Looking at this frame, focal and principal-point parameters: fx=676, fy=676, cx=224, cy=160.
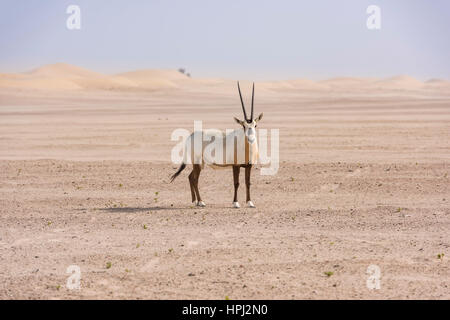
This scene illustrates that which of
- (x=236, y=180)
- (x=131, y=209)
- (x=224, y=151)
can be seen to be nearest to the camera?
(x=224, y=151)

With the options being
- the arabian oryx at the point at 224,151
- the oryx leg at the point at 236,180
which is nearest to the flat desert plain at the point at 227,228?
the oryx leg at the point at 236,180

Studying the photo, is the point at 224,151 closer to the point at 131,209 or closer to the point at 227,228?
the point at 227,228

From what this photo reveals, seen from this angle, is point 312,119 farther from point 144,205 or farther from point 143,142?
point 144,205

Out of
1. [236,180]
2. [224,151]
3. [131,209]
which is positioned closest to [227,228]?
[236,180]

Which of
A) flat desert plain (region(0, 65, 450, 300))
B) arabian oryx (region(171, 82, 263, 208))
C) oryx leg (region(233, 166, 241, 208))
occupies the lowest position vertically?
flat desert plain (region(0, 65, 450, 300))

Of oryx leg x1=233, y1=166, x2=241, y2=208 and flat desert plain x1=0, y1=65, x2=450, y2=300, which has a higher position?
oryx leg x1=233, y1=166, x2=241, y2=208

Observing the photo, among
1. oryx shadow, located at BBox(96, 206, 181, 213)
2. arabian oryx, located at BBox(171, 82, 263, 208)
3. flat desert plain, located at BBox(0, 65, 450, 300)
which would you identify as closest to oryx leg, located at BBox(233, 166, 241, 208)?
arabian oryx, located at BBox(171, 82, 263, 208)

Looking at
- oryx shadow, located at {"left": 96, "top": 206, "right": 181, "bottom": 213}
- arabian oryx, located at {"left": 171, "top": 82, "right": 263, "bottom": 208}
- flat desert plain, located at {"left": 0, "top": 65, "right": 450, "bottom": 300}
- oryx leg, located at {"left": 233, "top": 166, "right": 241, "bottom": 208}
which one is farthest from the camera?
oryx shadow, located at {"left": 96, "top": 206, "right": 181, "bottom": 213}

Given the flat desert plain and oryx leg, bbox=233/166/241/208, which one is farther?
oryx leg, bbox=233/166/241/208

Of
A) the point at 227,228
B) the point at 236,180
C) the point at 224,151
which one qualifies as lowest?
the point at 227,228

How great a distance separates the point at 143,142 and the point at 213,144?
16.0 m

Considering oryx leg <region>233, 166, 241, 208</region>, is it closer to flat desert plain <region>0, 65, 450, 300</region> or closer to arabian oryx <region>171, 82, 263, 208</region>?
arabian oryx <region>171, 82, 263, 208</region>

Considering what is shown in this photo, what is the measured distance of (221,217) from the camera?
1407 cm

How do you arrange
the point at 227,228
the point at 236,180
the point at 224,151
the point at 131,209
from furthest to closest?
the point at 131,209 < the point at 236,180 < the point at 224,151 < the point at 227,228
